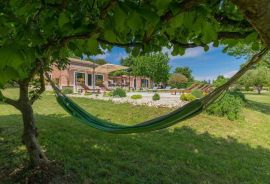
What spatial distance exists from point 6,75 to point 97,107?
11724 millimetres

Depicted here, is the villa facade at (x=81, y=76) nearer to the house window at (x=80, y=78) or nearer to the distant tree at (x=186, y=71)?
the house window at (x=80, y=78)

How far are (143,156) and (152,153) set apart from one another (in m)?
0.33

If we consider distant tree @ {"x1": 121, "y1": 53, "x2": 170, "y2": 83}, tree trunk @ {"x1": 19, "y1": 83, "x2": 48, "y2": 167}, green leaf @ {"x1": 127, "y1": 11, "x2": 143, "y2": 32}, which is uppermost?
distant tree @ {"x1": 121, "y1": 53, "x2": 170, "y2": 83}

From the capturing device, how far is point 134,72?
131 feet

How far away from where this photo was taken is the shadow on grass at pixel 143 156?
4.82m

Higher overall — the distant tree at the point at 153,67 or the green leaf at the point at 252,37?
the distant tree at the point at 153,67

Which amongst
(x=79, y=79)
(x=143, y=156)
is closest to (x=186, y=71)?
(x=79, y=79)

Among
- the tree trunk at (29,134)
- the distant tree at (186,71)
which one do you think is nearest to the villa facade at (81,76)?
the tree trunk at (29,134)

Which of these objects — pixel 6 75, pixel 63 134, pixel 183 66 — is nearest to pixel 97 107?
pixel 63 134

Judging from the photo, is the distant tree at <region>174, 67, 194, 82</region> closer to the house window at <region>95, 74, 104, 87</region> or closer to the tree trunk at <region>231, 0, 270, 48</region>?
the house window at <region>95, 74, 104, 87</region>

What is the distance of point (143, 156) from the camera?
580cm

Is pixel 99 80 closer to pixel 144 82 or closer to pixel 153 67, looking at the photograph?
pixel 153 67

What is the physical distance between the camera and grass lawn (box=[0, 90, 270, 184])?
4848 mm

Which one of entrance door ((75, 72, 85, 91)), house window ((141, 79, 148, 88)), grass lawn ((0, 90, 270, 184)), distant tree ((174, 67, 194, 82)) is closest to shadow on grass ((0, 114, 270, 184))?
grass lawn ((0, 90, 270, 184))
